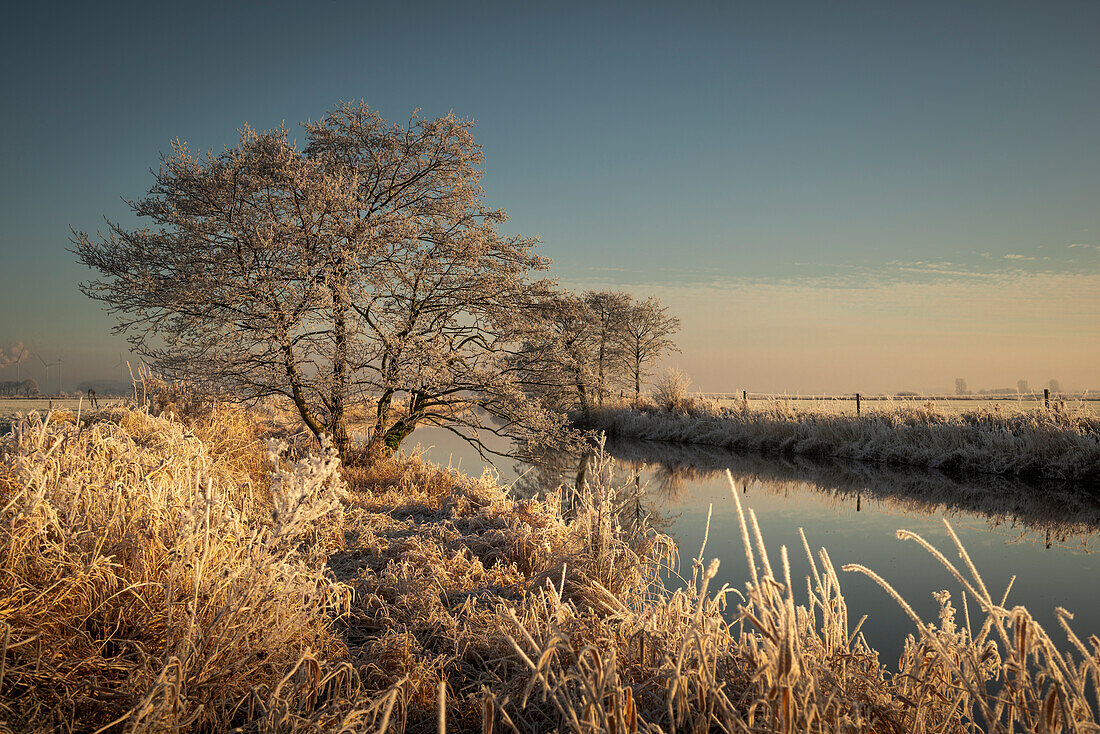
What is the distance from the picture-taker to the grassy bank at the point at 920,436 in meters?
10.1

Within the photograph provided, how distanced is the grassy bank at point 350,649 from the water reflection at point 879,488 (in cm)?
206

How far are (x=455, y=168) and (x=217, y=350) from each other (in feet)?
14.3

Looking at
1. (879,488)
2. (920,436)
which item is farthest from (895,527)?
(920,436)

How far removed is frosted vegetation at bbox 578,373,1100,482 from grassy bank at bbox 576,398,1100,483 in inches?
0.6

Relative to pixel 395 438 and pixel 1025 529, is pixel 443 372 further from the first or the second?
pixel 1025 529

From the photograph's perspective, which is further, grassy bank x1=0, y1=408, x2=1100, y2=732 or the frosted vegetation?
the frosted vegetation

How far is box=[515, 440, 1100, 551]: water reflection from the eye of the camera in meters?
6.84

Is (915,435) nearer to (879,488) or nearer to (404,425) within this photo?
(879,488)

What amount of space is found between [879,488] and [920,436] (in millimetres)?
4522

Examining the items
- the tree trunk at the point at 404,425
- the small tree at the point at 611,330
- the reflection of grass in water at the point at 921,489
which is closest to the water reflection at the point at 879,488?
the reflection of grass in water at the point at 921,489

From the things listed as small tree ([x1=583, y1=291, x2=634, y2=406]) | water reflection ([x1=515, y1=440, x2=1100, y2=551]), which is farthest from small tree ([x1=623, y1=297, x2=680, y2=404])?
water reflection ([x1=515, y1=440, x2=1100, y2=551])

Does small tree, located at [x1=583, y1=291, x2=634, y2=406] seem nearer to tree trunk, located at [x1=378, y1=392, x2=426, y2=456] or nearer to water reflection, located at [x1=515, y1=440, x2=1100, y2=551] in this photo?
water reflection, located at [x1=515, y1=440, x2=1100, y2=551]

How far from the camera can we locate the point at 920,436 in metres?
13.0

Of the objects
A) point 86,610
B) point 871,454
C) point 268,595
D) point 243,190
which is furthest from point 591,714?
point 871,454
